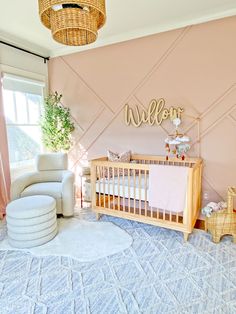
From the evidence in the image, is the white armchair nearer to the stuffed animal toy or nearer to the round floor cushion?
the round floor cushion

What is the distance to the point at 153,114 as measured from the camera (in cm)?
320

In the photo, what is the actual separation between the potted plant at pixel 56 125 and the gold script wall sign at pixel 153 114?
3.67 ft

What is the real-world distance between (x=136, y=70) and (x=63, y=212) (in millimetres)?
2318

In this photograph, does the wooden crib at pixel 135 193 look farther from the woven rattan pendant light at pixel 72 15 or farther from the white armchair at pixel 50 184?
the woven rattan pendant light at pixel 72 15

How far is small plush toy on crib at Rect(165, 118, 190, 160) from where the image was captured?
2.90m

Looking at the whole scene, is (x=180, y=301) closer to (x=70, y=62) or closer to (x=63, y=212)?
(x=63, y=212)

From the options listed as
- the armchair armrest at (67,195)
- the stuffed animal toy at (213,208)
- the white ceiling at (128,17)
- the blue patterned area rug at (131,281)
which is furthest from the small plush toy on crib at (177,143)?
the armchair armrest at (67,195)

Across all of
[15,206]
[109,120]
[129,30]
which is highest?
[129,30]

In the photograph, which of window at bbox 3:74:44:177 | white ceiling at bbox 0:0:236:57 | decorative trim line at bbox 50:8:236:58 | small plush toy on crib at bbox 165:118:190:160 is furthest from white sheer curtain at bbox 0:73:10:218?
small plush toy on crib at bbox 165:118:190:160

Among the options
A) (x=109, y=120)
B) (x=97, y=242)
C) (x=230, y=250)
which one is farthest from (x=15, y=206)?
(x=230, y=250)

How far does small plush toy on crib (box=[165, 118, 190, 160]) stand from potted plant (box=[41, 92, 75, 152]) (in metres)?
1.77

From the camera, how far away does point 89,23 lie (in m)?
1.57

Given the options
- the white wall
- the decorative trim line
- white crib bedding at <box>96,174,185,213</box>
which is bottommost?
white crib bedding at <box>96,174,185,213</box>

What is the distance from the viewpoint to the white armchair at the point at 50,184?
10.1 ft
